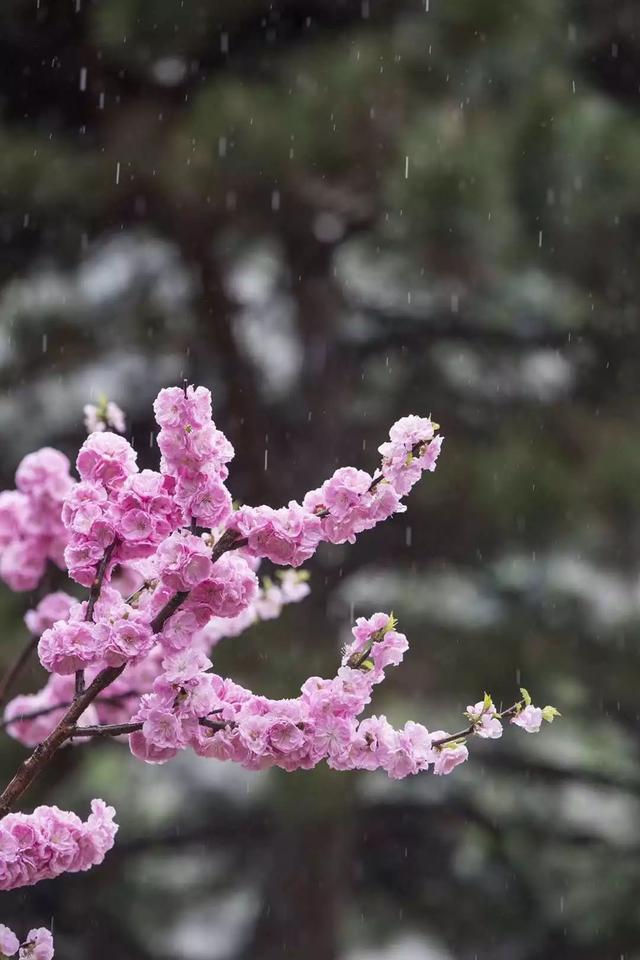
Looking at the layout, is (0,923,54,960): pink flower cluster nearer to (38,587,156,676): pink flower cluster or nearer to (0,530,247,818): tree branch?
(0,530,247,818): tree branch

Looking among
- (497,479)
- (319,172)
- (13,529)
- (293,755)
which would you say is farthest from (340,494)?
(319,172)

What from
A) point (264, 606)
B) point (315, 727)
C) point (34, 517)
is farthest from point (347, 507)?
point (34, 517)

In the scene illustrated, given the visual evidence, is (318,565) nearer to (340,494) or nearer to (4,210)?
(4,210)

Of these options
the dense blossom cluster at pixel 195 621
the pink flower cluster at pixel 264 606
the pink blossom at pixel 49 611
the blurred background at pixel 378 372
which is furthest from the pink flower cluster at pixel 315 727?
the blurred background at pixel 378 372

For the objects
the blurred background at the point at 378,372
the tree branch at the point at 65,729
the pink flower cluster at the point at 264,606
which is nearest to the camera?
the tree branch at the point at 65,729

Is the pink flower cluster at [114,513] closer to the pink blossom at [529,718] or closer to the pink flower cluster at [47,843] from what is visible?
the pink flower cluster at [47,843]

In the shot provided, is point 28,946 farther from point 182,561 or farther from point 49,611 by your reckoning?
point 49,611
